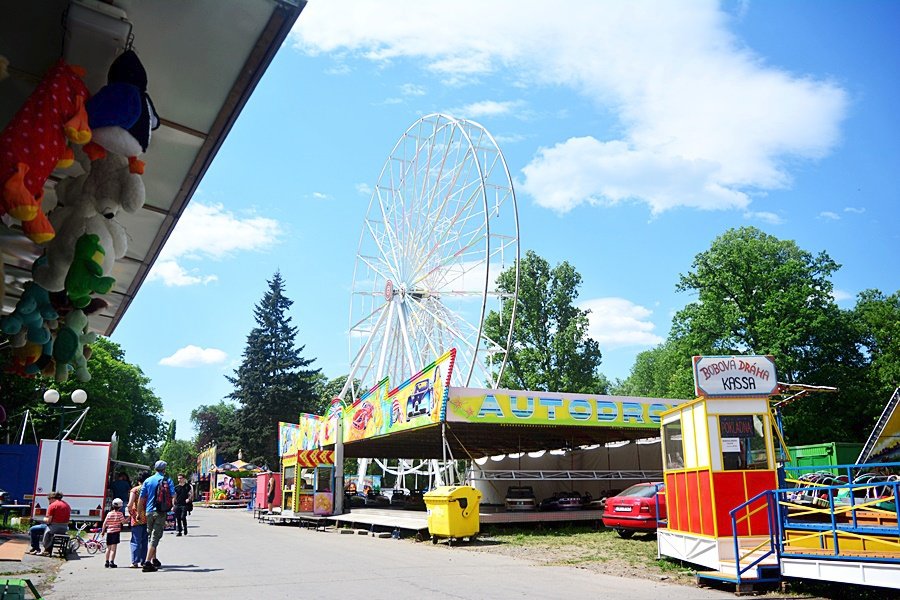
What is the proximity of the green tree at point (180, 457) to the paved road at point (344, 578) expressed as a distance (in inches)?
3355

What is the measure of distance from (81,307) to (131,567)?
11.3 m

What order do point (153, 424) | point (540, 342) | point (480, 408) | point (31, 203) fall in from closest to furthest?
1. point (31, 203)
2. point (480, 408)
3. point (540, 342)
4. point (153, 424)

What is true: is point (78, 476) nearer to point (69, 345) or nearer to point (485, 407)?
point (485, 407)

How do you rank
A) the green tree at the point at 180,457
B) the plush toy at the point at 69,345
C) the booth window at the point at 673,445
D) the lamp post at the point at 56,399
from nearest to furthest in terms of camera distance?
1. the plush toy at the point at 69,345
2. the booth window at the point at 673,445
3. the lamp post at the point at 56,399
4. the green tree at the point at 180,457

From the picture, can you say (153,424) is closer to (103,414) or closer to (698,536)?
(103,414)

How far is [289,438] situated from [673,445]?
3079 cm

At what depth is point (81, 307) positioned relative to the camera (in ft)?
10.2

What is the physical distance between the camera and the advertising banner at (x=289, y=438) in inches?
1464

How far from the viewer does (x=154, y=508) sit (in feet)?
40.1

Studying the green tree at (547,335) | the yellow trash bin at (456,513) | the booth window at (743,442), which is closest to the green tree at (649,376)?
the green tree at (547,335)

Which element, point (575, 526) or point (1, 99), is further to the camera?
point (575, 526)

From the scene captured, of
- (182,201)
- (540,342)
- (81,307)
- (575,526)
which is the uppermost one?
(540,342)

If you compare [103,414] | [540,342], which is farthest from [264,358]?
[540,342]

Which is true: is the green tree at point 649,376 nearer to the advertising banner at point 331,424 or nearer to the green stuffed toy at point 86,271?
the advertising banner at point 331,424
